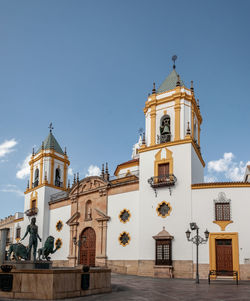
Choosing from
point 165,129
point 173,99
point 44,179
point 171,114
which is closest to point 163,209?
point 165,129

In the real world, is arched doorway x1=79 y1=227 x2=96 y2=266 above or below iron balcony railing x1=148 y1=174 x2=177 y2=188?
below

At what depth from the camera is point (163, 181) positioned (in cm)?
2834

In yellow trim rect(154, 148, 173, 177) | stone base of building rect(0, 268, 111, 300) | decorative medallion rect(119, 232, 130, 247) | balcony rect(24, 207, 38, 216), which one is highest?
yellow trim rect(154, 148, 173, 177)

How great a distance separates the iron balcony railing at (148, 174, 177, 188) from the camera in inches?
1099

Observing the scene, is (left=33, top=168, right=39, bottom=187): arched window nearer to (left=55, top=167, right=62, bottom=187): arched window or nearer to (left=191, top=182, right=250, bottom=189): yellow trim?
(left=55, top=167, right=62, bottom=187): arched window

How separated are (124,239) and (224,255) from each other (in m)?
8.65

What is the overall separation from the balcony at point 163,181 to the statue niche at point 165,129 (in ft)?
10.7

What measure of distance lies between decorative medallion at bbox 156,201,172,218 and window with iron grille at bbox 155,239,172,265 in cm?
201

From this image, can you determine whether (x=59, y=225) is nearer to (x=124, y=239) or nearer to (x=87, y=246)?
(x=87, y=246)

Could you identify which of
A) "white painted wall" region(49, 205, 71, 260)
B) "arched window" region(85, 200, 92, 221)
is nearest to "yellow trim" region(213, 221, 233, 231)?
"arched window" region(85, 200, 92, 221)

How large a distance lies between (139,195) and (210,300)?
54.8 feet

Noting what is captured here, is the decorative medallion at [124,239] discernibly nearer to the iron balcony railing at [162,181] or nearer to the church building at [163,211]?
the church building at [163,211]

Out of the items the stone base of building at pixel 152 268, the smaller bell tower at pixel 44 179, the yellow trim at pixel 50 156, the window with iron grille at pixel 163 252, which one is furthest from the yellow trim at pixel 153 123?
the yellow trim at pixel 50 156

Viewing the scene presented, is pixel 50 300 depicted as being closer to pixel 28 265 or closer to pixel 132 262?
pixel 28 265
